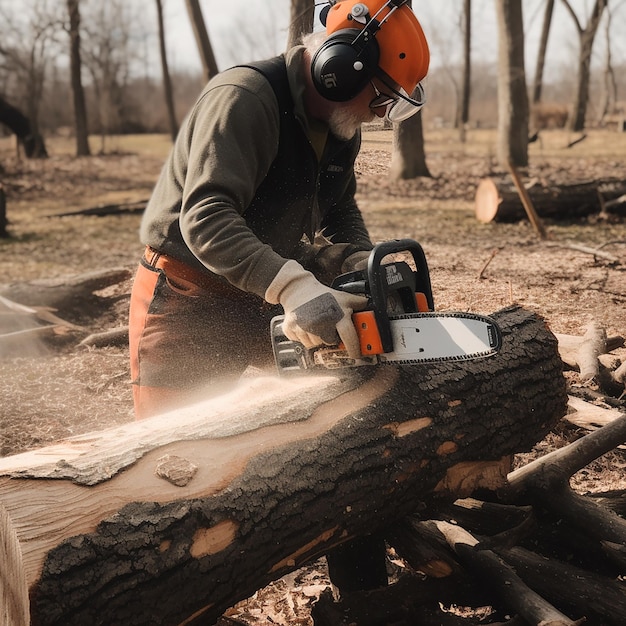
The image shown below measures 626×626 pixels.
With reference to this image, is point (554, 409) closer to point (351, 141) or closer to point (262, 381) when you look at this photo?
point (262, 381)

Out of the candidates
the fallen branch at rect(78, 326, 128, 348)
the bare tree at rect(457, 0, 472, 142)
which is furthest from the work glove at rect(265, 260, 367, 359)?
the bare tree at rect(457, 0, 472, 142)

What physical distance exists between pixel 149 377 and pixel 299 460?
106cm

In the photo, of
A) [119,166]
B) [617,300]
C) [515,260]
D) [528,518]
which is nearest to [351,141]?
[528,518]

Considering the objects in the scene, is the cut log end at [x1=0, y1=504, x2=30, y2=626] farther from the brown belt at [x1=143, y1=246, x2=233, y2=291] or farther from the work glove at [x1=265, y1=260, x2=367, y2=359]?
the brown belt at [x1=143, y1=246, x2=233, y2=291]

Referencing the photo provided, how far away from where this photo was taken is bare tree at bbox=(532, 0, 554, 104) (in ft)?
70.5

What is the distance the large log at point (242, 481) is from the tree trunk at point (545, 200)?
6346mm

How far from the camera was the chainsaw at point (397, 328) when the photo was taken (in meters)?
2.12

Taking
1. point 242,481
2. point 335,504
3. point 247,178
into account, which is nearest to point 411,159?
point 247,178

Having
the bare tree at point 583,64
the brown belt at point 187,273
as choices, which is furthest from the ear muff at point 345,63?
the bare tree at point 583,64

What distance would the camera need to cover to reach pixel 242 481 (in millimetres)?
1853

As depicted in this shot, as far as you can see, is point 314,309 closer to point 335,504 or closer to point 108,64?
point 335,504

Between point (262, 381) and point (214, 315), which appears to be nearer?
point (262, 381)

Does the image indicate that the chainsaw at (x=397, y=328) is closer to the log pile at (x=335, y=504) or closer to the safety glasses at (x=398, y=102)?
the log pile at (x=335, y=504)

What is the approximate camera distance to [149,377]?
9.23ft
